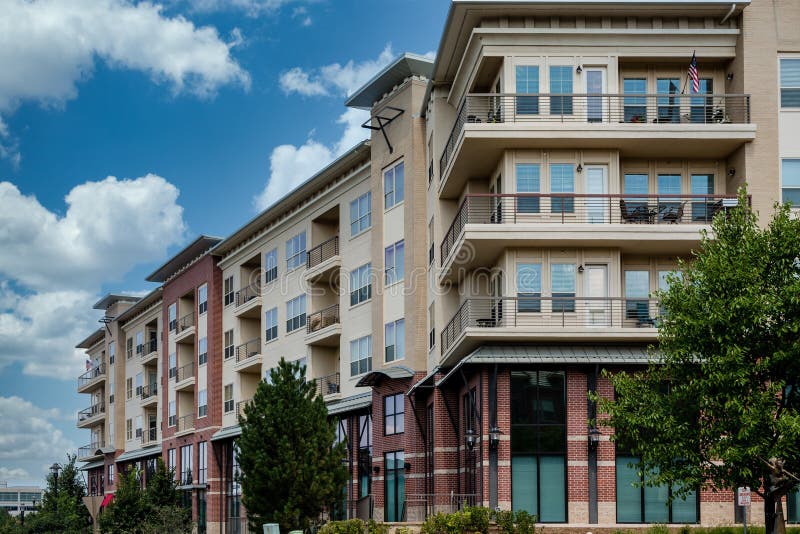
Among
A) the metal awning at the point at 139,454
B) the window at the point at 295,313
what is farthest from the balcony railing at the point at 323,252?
the metal awning at the point at 139,454

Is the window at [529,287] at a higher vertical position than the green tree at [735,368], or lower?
higher

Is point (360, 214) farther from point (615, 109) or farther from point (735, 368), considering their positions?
point (735, 368)

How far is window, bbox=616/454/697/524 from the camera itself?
36.4 m

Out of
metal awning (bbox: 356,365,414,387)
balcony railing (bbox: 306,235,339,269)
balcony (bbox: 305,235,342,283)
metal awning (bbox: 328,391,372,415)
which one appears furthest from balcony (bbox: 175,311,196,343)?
metal awning (bbox: 356,365,414,387)

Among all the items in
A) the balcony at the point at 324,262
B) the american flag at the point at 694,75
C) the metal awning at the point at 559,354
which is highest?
the american flag at the point at 694,75

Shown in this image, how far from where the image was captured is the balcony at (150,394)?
282 ft

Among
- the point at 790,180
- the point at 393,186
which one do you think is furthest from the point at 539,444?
the point at 393,186

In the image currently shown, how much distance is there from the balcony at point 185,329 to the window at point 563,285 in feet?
138

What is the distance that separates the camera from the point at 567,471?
119 feet

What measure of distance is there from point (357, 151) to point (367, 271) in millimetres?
5327

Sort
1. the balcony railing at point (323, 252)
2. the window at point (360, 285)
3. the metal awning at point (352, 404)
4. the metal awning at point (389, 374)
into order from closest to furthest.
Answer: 1. the metal awning at point (389, 374)
2. the metal awning at point (352, 404)
3. the window at point (360, 285)
4. the balcony railing at point (323, 252)

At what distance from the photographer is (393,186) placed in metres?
48.5

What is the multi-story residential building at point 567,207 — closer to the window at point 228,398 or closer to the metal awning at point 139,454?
the window at point 228,398

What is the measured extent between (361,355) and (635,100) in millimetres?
19014
